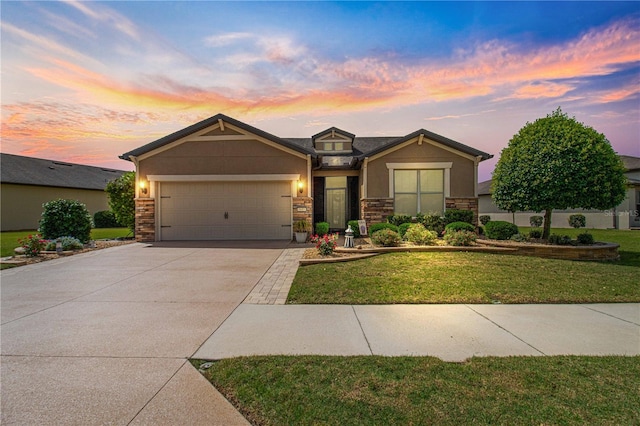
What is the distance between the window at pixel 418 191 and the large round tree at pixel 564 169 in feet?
10.7

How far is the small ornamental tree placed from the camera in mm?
13406

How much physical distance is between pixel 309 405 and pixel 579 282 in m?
6.34

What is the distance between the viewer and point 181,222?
1255 centimetres

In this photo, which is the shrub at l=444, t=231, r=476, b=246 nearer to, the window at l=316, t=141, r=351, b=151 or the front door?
the front door

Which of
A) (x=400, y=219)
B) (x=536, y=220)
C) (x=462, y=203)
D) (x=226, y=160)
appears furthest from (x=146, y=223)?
(x=536, y=220)

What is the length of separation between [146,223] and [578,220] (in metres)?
24.8

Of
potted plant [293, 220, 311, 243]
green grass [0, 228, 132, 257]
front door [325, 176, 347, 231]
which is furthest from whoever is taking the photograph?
front door [325, 176, 347, 231]

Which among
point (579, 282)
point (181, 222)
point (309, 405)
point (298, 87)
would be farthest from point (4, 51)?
point (579, 282)

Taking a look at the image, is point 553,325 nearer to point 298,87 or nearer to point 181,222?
point 298,87

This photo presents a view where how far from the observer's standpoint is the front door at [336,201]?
15.5 m

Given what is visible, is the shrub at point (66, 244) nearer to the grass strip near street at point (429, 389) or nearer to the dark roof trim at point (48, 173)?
the grass strip near street at point (429, 389)

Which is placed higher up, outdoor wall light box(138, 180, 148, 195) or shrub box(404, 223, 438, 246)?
outdoor wall light box(138, 180, 148, 195)

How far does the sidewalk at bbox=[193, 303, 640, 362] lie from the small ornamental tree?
37.5ft

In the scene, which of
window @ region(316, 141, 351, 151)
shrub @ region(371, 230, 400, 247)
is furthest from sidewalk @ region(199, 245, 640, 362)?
window @ region(316, 141, 351, 151)
